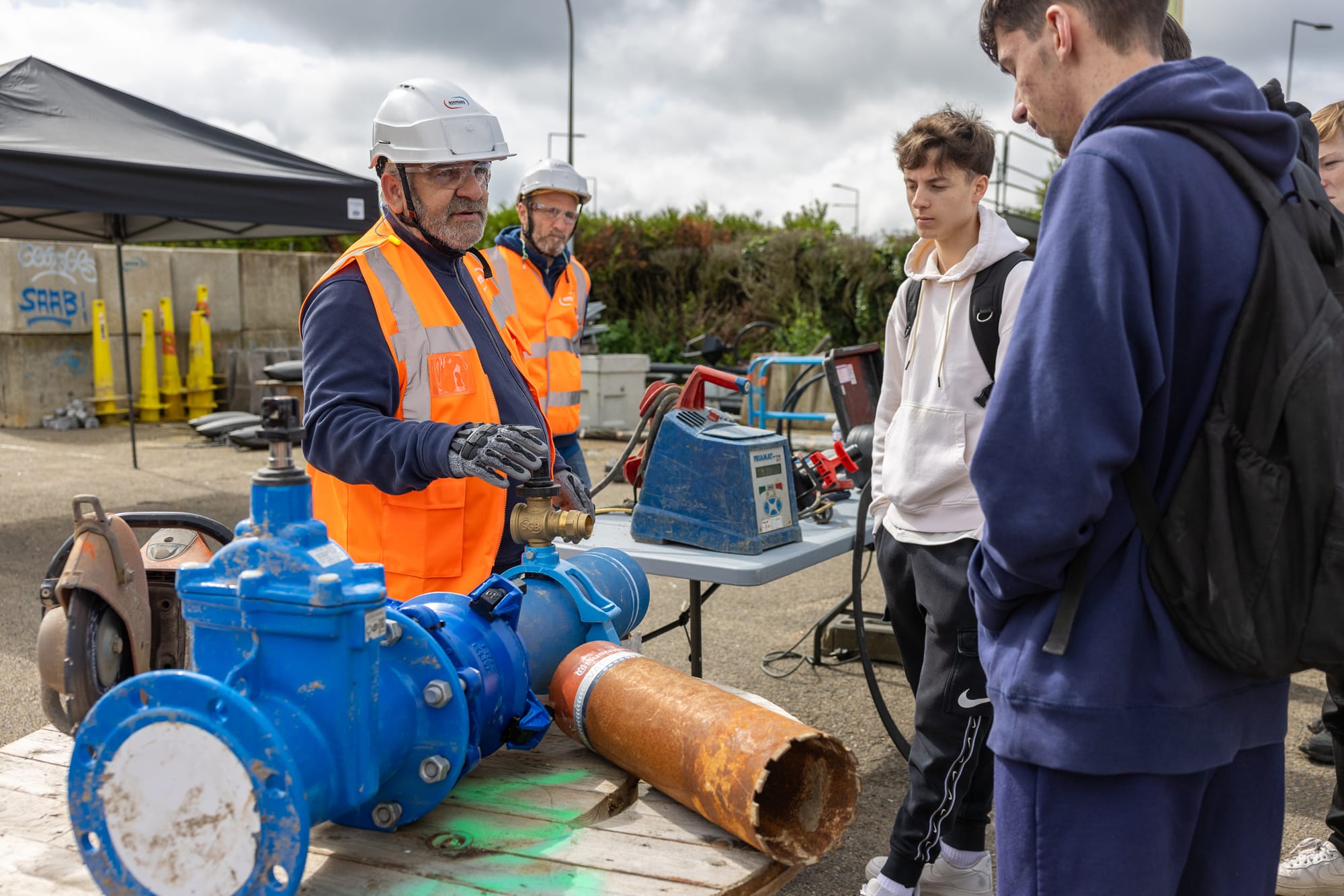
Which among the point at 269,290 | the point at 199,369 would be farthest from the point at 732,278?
the point at 199,369

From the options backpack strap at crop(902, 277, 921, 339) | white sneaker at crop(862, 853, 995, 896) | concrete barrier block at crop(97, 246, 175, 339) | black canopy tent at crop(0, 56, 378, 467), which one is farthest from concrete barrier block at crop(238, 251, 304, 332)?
white sneaker at crop(862, 853, 995, 896)

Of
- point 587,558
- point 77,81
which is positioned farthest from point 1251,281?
point 77,81

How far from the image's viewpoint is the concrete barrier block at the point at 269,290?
555 inches

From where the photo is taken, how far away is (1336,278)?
127 centimetres

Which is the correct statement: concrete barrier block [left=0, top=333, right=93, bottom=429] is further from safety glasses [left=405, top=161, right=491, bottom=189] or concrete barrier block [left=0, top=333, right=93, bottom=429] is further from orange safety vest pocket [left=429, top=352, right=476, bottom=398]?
orange safety vest pocket [left=429, top=352, right=476, bottom=398]

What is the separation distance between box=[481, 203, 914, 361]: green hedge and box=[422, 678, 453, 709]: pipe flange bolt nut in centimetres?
1215

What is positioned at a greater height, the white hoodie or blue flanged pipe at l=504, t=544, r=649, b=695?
the white hoodie

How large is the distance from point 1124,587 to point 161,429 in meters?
12.5

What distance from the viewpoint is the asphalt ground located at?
337 centimetres

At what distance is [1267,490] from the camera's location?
1168 millimetres

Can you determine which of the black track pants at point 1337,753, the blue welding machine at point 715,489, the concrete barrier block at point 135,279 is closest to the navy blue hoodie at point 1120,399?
the black track pants at point 1337,753

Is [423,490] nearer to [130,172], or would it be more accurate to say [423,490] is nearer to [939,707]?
[939,707]

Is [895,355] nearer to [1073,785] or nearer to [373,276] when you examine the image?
[373,276]

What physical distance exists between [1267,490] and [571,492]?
4.36 feet
